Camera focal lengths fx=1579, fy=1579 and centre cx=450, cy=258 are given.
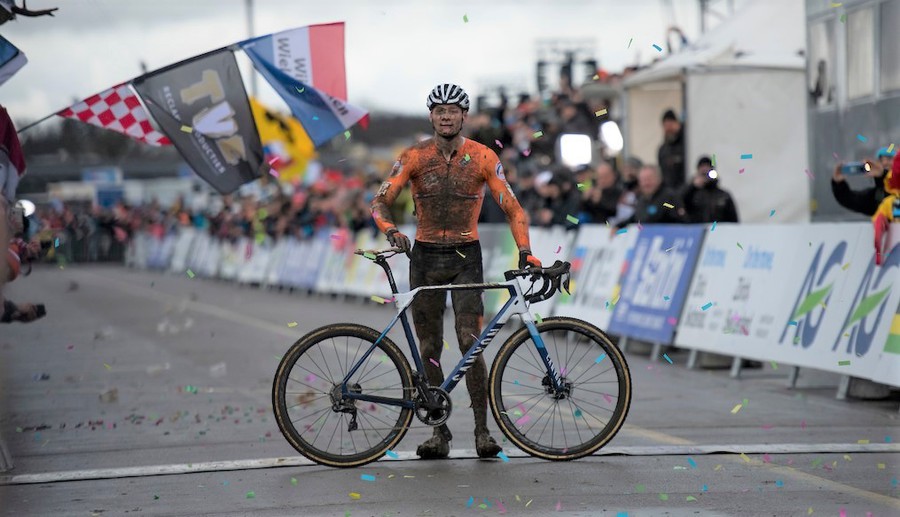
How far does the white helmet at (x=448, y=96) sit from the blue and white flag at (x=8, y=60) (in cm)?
279

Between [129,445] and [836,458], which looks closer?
[836,458]

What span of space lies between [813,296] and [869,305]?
1.02 m

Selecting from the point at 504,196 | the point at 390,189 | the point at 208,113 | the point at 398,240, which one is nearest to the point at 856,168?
the point at 504,196

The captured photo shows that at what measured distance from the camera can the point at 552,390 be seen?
8.76 meters

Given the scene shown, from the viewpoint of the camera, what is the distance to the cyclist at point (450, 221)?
353 inches

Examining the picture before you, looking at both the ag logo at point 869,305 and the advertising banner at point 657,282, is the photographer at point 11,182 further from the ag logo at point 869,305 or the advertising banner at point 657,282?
the advertising banner at point 657,282

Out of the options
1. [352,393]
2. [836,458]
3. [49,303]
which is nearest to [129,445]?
[352,393]

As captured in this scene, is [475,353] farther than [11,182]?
No

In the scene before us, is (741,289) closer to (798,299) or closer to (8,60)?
(798,299)

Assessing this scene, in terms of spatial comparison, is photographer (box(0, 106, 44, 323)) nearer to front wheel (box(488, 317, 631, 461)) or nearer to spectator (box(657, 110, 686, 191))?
front wheel (box(488, 317, 631, 461))

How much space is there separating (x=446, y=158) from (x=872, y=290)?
4.19 metres

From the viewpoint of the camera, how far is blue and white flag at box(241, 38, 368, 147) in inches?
448

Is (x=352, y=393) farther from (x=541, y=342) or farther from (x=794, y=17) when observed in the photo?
(x=794, y=17)

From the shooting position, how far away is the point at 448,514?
7113 millimetres
